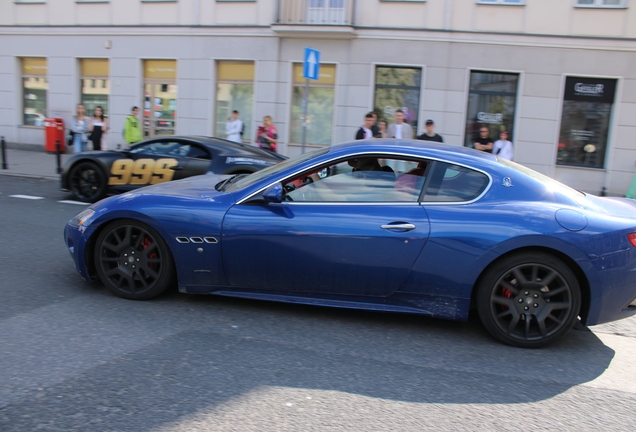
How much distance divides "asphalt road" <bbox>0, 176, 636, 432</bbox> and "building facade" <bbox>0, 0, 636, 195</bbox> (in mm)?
11891

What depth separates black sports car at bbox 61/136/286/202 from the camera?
32.7 feet

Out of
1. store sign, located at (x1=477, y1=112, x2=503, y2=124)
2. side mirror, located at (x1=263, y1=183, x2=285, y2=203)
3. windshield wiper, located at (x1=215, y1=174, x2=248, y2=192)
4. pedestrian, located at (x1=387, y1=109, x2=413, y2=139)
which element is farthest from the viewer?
store sign, located at (x1=477, y1=112, x2=503, y2=124)

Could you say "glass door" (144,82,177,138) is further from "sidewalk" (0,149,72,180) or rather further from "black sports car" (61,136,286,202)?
"black sports car" (61,136,286,202)

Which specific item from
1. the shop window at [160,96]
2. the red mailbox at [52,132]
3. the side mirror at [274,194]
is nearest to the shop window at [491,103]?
the shop window at [160,96]

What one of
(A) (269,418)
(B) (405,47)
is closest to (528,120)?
(B) (405,47)

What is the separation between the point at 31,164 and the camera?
1638 cm

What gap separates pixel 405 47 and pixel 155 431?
15.0 meters

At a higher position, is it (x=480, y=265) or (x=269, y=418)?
(x=480, y=265)

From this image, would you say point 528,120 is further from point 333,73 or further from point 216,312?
point 216,312

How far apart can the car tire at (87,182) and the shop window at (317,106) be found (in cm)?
833

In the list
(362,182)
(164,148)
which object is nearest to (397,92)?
(164,148)

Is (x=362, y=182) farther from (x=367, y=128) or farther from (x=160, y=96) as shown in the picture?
(x=160, y=96)

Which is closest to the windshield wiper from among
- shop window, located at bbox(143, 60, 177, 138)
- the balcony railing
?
the balcony railing

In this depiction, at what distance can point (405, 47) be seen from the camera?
53.9 ft
